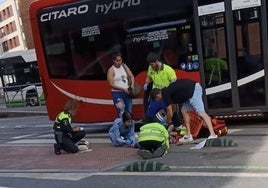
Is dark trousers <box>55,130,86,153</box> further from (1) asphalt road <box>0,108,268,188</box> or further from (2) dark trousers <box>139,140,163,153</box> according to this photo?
(2) dark trousers <box>139,140,163,153</box>

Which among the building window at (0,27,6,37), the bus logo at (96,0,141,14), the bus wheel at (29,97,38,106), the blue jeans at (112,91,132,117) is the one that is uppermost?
the building window at (0,27,6,37)

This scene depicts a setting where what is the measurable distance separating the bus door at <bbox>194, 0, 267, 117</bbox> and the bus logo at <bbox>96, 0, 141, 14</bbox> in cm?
146

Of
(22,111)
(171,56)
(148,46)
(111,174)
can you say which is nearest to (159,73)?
(171,56)

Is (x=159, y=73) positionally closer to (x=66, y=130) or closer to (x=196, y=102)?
(x=196, y=102)

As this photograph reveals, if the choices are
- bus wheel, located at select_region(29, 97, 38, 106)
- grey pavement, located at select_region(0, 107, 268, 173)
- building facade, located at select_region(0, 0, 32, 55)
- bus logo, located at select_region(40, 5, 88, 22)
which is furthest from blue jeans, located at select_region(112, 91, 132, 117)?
building facade, located at select_region(0, 0, 32, 55)

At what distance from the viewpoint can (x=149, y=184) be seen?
618 cm

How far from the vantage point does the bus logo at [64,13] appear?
10.9 meters

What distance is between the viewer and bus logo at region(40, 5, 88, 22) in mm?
10906

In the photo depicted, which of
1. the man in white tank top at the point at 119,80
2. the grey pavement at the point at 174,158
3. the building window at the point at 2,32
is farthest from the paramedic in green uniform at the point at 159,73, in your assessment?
the building window at the point at 2,32

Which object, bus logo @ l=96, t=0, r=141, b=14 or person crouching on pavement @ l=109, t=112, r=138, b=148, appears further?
bus logo @ l=96, t=0, r=141, b=14

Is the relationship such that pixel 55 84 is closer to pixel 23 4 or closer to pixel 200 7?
pixel 200 7

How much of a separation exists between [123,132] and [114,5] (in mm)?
2937

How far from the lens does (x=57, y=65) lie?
37.8 feet

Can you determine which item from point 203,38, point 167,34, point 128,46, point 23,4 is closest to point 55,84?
point 128,46
